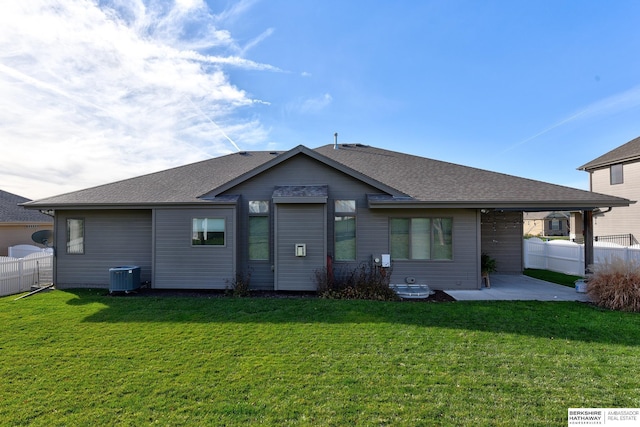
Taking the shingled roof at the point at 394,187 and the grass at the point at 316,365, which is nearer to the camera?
the grass at the point at 316,365

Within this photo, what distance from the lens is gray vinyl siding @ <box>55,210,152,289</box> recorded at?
9.55 metres

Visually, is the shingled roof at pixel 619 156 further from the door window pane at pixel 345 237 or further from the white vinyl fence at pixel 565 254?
the door window pane at pixel 345 237

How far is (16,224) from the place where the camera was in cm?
1838

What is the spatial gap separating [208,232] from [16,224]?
19.1m

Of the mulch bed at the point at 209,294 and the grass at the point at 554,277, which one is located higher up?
the mulch bed at the point at 209,294

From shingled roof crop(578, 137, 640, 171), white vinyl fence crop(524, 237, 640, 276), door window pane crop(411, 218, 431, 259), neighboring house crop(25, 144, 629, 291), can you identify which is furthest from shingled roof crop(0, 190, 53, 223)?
shingled roof crop(578, 137, 640, 171)

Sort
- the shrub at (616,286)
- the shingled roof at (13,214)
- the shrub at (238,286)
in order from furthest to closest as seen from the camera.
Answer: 1. the shingled roof at (13,214)
2. the shrub at (238,286)
3. the shrub at (616,286)

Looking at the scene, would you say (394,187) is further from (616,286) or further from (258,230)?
(616,286)

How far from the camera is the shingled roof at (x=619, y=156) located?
60.8ft

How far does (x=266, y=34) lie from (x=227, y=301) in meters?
9.74

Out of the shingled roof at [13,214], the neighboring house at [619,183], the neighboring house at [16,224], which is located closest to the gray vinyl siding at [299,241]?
the neighboring house at [619,183]

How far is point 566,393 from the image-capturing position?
11.3ft

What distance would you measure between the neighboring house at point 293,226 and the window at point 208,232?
32mm

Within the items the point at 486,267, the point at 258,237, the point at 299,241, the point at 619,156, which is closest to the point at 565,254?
the point at 486,267
